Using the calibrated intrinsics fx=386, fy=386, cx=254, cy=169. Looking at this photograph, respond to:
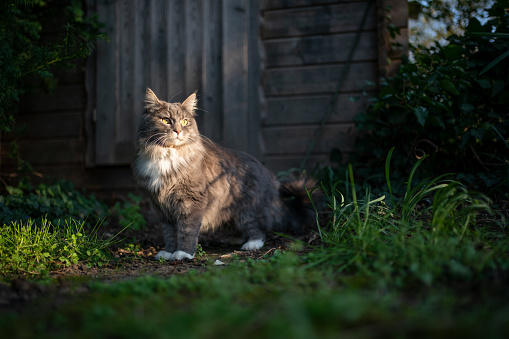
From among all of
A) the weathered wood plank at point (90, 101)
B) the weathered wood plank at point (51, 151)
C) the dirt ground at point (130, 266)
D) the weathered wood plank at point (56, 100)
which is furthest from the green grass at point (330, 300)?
the weathered wood plank at point (56, 100)

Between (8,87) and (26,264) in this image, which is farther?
(8,87)

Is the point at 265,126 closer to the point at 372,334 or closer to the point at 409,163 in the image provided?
the point at 409,163

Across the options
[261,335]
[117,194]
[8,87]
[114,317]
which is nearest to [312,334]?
[261,335]

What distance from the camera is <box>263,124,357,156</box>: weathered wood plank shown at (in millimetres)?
4695

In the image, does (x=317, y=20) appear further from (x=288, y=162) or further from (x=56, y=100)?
(x=56, y=100)

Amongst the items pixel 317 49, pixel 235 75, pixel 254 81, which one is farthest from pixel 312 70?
pixel 235 75

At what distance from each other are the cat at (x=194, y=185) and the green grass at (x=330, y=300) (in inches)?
44.4

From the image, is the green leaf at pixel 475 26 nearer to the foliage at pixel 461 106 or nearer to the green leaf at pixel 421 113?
the foliage at pixel 461 106

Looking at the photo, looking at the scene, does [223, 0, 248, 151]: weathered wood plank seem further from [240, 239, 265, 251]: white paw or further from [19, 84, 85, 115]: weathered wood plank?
[19, 84, 85, 115]: weathered wood plank

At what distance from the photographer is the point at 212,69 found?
503 cm

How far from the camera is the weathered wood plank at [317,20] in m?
4.65

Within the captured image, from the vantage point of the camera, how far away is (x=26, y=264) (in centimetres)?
241

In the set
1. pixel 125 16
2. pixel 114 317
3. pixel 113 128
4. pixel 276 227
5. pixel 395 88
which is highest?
pixel 125 16

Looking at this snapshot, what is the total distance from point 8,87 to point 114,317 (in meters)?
3.16
